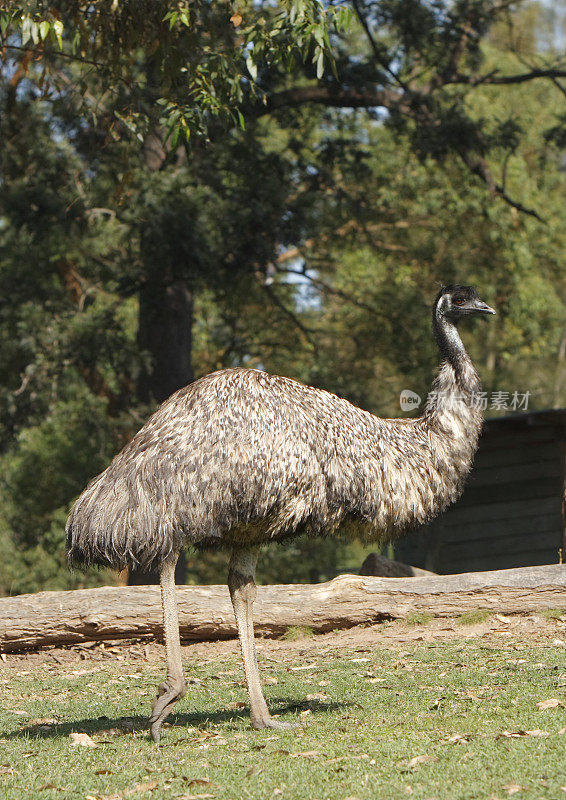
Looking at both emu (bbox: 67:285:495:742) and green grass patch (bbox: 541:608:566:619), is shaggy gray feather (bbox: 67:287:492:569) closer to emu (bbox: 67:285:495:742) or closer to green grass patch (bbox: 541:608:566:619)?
emu (bbox: 67:285:495:742)

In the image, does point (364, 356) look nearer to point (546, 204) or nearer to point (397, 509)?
point (546, 204)

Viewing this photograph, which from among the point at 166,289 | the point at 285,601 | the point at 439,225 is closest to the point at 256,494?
the point at 285,601

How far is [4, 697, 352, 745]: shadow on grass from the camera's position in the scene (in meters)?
7.14

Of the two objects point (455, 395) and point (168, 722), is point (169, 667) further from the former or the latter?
point (455, 395)

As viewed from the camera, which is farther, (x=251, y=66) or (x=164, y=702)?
(x=251, y=66)

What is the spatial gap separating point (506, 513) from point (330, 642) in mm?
6854

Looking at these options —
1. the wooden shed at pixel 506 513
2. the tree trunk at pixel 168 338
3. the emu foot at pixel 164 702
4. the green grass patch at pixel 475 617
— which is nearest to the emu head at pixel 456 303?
the emu foot at pixel 164 702

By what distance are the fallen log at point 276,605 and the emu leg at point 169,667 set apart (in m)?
3.90

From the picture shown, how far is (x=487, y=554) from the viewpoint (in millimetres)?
16625

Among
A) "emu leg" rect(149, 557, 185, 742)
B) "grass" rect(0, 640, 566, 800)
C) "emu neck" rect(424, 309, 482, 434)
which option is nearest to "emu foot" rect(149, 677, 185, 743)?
"emu leg" rect(149, 557, 185, 742)

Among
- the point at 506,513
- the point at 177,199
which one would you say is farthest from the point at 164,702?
the point at 506,513

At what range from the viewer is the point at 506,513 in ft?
54.3

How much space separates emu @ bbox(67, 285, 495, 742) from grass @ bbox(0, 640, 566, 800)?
51 centimetres

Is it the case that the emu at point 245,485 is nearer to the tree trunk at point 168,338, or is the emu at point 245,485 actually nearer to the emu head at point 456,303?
the emu head at point 456,303
